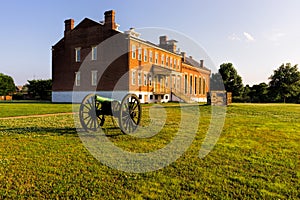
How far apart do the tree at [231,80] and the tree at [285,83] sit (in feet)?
21.7

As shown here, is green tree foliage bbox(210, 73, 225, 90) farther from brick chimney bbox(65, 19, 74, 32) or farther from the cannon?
brick chimney bbox(65, 19, 74, 32)

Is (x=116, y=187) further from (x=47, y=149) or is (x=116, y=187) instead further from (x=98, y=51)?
(x=98, y=51)

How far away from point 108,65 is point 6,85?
3891cm

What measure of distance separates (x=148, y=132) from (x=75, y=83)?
2440 cm

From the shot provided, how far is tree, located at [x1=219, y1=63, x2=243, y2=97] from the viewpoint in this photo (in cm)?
5749

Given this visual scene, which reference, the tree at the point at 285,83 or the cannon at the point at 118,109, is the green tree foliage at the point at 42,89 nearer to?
the cannon at the point at 118,109

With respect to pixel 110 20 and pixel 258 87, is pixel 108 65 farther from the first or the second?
pixel 258 87

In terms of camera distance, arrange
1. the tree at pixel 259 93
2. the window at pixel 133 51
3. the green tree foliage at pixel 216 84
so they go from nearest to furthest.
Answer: the green tree foliage at pixel 216 84
the window at pixel 133 51
the tree at pixel 259 93

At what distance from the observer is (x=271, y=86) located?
183 feet

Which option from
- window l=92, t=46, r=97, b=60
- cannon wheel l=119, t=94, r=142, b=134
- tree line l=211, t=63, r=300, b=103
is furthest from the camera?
tree line l=211, t=63, r=300, b=103

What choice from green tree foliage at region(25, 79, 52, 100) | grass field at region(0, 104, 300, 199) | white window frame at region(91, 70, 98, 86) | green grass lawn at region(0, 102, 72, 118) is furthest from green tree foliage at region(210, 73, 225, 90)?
green tree foliage at region(25, 79, 52, 100)

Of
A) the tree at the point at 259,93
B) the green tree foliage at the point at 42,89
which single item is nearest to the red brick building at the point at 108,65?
the green tree foliage at the point at 42,89

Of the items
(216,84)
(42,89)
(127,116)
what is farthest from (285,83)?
(127,116)

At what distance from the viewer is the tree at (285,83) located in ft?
173
